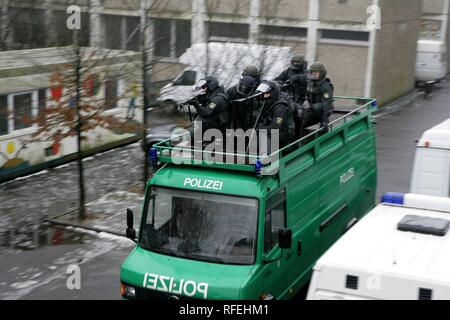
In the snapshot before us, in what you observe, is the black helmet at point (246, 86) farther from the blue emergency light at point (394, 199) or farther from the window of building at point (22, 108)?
the window of building at point (22, 108)

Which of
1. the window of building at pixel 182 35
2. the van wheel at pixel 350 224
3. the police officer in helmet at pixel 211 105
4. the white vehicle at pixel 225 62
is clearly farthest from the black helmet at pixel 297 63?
the window of building at pixel 182 35

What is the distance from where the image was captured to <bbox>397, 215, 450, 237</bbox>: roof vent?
7.49m

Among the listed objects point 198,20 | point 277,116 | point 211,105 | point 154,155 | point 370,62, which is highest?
point 198,20

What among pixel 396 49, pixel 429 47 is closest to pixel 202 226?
pixel 396 49

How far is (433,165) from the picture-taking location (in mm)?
11242

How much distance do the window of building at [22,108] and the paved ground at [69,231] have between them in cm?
137

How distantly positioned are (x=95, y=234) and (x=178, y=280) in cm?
585

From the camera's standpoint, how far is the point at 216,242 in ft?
25.8

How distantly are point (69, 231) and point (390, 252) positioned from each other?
26.2 feet

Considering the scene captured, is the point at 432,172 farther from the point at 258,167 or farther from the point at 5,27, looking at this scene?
the point at 5,27

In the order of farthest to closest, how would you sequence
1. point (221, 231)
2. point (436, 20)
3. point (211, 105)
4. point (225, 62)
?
point (436, 20) < point (225, 62) < point (211, 105) < point (221, 231)

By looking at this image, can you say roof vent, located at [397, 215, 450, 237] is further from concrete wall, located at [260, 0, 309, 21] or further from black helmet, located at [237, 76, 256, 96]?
→ concrete wall, located at [260, 0, 309, 21]

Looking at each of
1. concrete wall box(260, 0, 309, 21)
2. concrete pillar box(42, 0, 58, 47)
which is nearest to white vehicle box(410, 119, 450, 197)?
concrete wall box(260, 0, 309, 21)

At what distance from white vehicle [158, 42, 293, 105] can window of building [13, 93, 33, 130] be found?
331 cm
